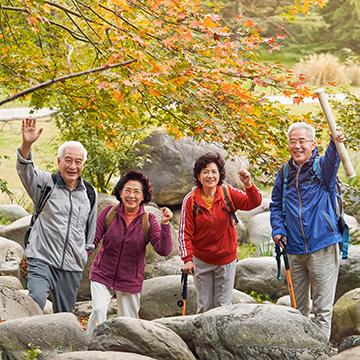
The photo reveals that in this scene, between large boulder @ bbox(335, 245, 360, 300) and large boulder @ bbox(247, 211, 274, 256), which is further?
large boulder @ bbox(247, 211, 274, 256)

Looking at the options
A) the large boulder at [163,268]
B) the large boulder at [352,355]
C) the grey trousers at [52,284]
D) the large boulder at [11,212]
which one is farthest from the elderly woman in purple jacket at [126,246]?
the large boulder at [11,212]

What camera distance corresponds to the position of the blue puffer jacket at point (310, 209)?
603cm

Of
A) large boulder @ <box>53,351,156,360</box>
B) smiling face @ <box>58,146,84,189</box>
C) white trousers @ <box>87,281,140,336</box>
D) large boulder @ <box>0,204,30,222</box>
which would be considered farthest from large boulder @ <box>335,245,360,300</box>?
large boulder @ <box>0,204,30,222</box>

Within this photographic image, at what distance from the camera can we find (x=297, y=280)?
627 centimetres

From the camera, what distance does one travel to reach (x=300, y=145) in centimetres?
598

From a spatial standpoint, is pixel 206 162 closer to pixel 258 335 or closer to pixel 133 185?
pixel 133 185

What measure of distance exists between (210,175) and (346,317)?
6.30 ft

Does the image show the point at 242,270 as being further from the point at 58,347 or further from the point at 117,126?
the point at 58,347

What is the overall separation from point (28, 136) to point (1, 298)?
175 cm

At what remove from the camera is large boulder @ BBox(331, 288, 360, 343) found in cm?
691

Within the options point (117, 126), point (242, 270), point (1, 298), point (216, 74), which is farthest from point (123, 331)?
point (117, 126)

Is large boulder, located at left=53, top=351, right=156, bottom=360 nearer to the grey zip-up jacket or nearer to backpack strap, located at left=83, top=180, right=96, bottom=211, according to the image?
the grey zip-up jacket

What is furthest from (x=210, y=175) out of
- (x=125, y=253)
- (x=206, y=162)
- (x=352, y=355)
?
(x=352, y=355)

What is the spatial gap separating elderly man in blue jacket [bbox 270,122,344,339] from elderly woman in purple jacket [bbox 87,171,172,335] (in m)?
0.96
